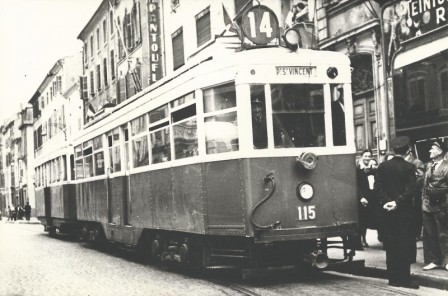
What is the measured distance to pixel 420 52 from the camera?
14531 mm

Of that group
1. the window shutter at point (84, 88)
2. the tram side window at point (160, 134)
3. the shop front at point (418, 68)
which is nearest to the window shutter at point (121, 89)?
the window shutter at point (84, 88)

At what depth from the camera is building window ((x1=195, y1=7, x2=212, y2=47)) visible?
2345cm

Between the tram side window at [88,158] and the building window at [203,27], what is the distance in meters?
8.23

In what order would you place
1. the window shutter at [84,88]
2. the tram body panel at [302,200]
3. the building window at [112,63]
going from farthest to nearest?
the window shutter at [84,88] → the building window at [112,63] → the tram body panel at [302,200]

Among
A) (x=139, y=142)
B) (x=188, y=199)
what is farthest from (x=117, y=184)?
(x=188, y=199)

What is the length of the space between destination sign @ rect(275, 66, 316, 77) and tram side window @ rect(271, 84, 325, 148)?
0.15 m

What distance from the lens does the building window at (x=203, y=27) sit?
23453 mm

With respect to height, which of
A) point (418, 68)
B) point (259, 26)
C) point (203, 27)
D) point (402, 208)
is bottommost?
point (402, 208)

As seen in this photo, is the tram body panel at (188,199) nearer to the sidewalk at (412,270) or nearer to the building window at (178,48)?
the sidewalk at (412,270)

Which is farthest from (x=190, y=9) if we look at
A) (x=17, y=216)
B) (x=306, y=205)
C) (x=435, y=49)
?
(x=17, y=216)

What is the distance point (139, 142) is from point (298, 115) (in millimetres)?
3775

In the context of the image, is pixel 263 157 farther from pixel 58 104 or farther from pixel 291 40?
pixel 58 104

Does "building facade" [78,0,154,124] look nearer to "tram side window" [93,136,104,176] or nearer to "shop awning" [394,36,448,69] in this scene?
"tram side window" [93,136,104,176]

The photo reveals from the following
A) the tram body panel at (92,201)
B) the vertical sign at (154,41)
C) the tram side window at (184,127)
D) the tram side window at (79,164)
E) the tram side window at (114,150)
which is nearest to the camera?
the tram side window at (184,127)
